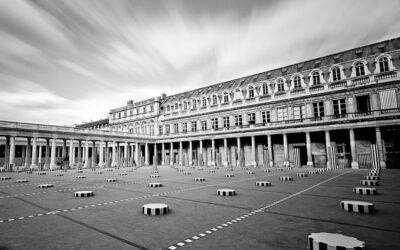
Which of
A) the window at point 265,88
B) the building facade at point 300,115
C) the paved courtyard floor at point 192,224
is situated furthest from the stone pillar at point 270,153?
the paved courtyard floor at point 192,224

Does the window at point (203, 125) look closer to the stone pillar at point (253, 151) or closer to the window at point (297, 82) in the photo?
the stone pillar at point (253, 151)

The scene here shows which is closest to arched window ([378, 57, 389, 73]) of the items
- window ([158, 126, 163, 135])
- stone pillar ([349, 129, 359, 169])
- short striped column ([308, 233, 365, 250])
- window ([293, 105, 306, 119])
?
stone pillar ([349, 129, 359, 169])

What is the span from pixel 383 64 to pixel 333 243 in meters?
35.0

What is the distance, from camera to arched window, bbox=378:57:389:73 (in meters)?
28.4

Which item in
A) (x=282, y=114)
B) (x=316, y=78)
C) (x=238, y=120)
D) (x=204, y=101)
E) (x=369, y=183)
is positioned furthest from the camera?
(x=204, y=101)

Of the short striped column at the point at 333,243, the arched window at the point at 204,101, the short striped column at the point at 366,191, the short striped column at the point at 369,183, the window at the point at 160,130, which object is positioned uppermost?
the arched window at the point at 204,101

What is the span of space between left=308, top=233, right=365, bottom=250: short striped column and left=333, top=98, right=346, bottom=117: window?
31.9 m

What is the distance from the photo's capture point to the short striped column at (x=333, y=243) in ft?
10.4

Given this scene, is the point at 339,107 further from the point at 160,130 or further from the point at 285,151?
the point at 160,130

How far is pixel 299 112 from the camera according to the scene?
3428cm

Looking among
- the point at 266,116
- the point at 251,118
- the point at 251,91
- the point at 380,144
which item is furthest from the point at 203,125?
the point at 380,144

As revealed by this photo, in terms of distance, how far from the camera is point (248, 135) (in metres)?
37.9

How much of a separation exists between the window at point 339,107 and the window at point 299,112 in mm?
4120

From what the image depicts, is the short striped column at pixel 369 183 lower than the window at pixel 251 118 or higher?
lower
